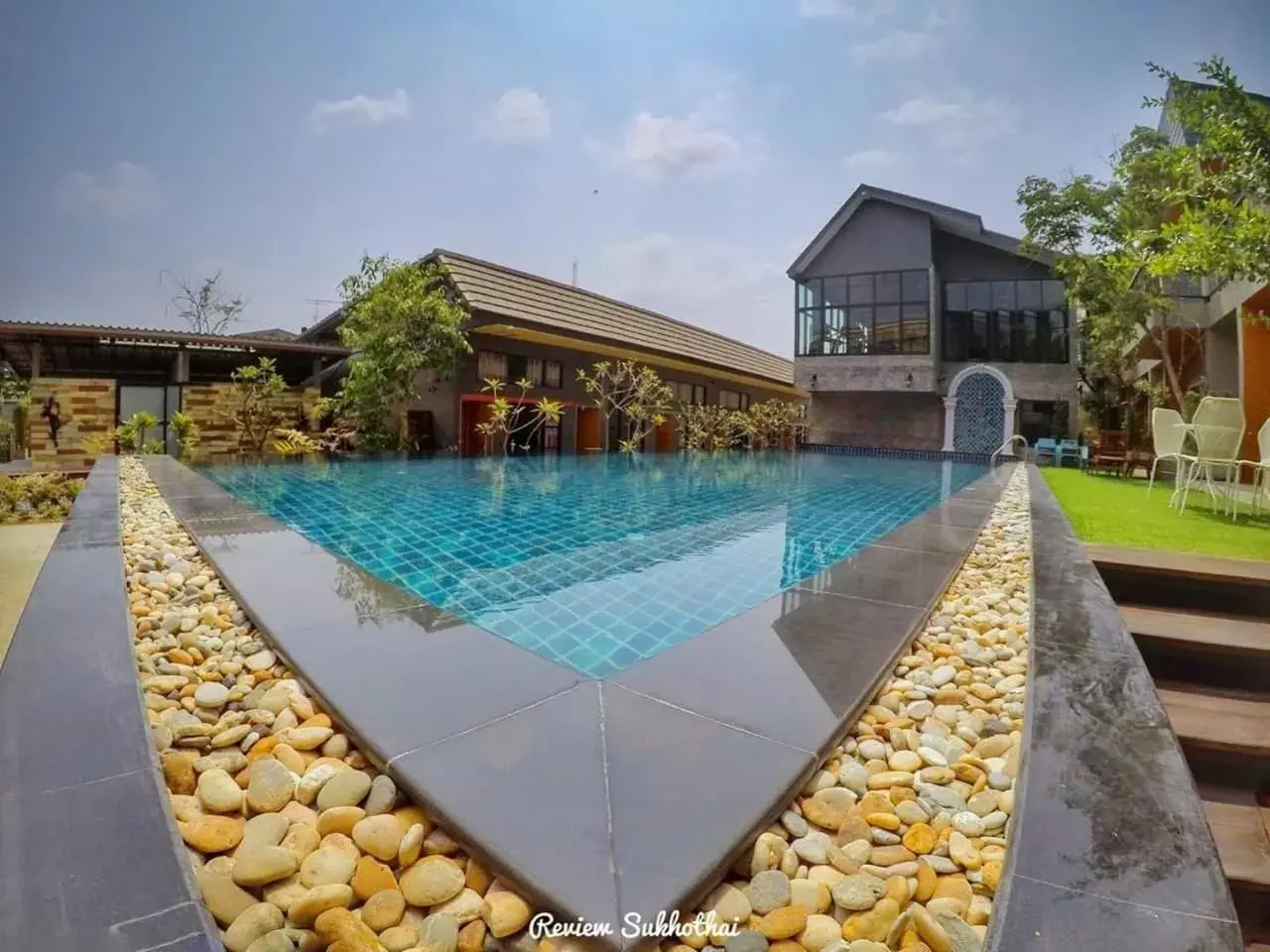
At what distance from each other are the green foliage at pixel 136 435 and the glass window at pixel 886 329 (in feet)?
61.9

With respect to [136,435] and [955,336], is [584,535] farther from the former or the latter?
[955,336]

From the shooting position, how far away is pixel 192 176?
1362cm

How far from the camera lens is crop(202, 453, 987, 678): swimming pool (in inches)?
129

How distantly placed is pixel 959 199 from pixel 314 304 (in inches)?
919

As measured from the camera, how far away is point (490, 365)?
1448 cm

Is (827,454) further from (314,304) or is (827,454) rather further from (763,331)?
(314,304)

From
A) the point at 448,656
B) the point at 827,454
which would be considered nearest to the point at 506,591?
the point at 448,656

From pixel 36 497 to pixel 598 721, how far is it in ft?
33.7

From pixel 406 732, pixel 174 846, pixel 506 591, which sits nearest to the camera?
pixel 174 846

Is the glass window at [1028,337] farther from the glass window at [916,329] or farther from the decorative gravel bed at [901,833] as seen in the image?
the decorative gravel bed at [901,833]

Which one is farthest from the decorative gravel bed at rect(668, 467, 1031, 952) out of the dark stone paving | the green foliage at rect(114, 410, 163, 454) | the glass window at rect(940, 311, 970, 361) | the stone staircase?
the glass window at rect(940, 311, 970, 361)

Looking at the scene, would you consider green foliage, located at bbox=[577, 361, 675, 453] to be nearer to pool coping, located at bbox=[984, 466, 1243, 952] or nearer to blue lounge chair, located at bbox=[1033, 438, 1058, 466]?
blue lounge chair, located at bbox=[1033, 438, 1058, 466]

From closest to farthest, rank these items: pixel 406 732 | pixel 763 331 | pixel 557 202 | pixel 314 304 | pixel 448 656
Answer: pixel 406 732
pixel 448 656
pixel 557 202
pixel 314 304
pixel 763 331

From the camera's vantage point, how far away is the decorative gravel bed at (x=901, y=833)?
3.83ft
